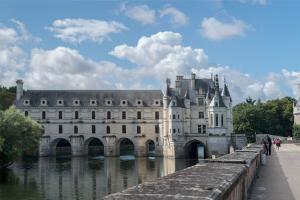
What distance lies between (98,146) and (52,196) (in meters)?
50.5

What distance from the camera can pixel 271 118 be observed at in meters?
80.0

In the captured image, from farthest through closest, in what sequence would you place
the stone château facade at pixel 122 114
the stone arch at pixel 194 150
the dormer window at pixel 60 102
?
the dormer window at pixel 60 102
the stone château facade at pixel 122 114
the stone arch at pixel 194 150

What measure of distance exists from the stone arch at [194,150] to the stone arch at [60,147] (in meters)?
18.2

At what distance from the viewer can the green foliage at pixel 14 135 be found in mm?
40250

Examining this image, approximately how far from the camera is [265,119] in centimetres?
7838

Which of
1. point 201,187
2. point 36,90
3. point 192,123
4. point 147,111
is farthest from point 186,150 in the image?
point 201,187

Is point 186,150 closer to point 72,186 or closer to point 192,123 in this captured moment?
point 192,123

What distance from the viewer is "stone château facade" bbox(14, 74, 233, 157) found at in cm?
6738

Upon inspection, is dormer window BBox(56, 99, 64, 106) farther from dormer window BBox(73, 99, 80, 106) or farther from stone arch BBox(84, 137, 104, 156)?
stone arch BBox(84, 137, 104, 156)

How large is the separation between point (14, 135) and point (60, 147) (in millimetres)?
33281

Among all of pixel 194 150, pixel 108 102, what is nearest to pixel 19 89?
pixel 108 102

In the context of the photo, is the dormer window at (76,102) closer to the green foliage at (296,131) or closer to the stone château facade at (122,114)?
the stone château facade at (122,114)

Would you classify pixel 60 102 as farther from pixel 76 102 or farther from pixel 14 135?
pixel 14 135

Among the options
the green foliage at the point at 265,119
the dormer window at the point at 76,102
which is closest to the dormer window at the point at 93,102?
the dormer window at the point at 76,102
